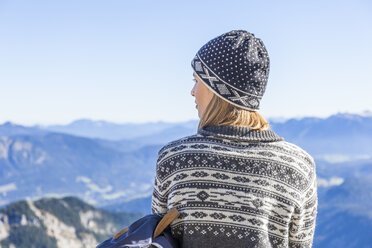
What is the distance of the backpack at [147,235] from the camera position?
7.72 feet

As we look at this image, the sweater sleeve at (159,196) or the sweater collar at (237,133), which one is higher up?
the sweater collar at (237,133)

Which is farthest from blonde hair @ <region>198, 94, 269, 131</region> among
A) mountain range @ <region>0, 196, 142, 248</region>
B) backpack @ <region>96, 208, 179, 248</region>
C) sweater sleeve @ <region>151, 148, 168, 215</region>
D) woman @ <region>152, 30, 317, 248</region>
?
mountain range @ <region>0, 196, 142, 248</region>

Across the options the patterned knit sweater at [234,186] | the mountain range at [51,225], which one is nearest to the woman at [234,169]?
the patterned knit sweater at [234,186]

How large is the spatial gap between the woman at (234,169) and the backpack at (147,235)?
0.22ft

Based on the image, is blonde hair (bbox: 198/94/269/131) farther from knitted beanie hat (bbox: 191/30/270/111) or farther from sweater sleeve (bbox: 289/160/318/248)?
sweater sleeve (bbox: 289/160/318/248)

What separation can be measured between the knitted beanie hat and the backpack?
2.23ft

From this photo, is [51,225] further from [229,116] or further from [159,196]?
[229,116]

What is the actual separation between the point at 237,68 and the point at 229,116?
256mm

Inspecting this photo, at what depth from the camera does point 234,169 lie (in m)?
2.48

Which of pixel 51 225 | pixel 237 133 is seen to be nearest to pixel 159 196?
pixel 237 133

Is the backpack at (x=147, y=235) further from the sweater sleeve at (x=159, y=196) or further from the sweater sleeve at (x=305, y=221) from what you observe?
the sweater sleeve at (x=305, y=221)

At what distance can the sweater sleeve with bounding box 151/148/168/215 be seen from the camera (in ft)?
8.57

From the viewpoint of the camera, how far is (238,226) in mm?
2451

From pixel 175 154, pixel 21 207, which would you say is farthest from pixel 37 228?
pixel 175 154
